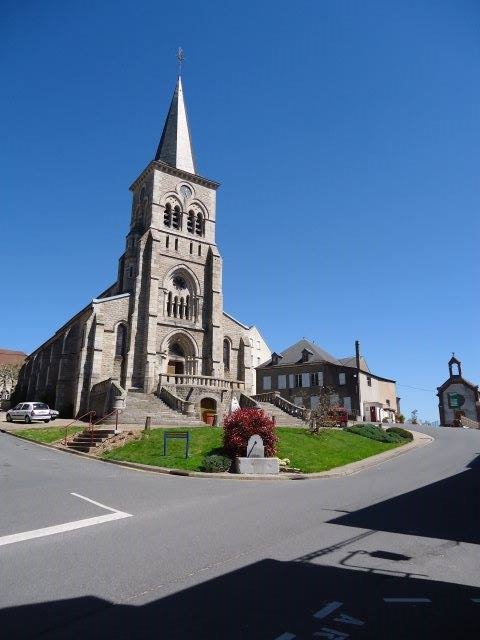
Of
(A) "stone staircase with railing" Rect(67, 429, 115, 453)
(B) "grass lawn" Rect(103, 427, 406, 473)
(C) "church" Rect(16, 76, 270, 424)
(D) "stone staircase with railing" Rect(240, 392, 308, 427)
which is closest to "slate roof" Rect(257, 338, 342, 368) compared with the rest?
(C) "church" Rect(16, 76, 270, 424)

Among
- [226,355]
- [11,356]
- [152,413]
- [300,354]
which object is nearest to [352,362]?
[300,354]

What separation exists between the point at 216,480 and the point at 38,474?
467 centimetres

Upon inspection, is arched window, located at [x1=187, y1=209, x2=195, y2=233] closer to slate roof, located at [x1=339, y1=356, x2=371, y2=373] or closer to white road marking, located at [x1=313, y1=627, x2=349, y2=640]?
slate roof, located at [x1=339, y1=356, x2=371, y2=373]

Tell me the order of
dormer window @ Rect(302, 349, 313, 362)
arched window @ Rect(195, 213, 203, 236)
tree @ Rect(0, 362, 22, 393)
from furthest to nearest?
tree @ Rect(0, 362, 22, 393), dormer window @ Rect(302, 349, 313, 362), arched window @ Rect(195, 213, 203, 236)

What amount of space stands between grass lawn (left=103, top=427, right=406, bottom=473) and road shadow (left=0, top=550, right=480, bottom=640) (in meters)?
9.07

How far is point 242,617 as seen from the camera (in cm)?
379

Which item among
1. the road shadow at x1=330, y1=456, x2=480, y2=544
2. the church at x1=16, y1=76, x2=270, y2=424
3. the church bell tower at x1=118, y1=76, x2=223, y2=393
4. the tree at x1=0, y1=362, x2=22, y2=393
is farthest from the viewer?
the tree at x1=0, y1=362, x2=22, y2=393

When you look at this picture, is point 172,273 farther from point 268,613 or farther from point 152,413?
point 268,613

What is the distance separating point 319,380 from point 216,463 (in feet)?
96.2

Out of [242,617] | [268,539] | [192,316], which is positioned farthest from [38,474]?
[192,316]

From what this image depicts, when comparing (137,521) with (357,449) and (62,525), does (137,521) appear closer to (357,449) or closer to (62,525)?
(62,525)

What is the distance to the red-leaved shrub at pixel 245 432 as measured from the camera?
14.4m

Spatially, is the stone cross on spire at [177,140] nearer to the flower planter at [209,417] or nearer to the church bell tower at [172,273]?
the church bell tower at [172,273]

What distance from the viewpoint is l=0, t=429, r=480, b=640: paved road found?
371 centimetres
